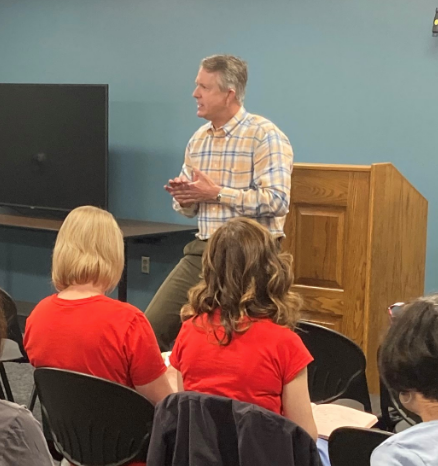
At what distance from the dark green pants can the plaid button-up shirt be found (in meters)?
0.10

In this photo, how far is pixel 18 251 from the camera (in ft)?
18.7

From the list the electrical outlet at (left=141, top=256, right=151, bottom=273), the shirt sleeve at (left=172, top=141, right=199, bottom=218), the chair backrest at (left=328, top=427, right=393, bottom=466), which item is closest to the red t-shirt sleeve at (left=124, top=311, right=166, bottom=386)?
the chair backrest at (left=328, top=427, right=393, bottom=466)

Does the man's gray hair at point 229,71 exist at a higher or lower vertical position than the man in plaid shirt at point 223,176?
higher

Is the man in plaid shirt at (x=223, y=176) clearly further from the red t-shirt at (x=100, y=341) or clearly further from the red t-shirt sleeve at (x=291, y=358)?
the red t-shirt sleeve at (x=291, y=358)

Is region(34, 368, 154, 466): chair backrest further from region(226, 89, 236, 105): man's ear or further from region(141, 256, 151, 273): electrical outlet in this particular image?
region(141, 256, 151, 273): electrical outlet

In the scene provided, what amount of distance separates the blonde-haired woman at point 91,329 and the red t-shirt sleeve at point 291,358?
400mm

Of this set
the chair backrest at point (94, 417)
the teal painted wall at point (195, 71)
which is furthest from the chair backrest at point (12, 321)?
the teal painted wall at point (195, 71)

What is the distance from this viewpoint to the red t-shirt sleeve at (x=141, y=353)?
197cm

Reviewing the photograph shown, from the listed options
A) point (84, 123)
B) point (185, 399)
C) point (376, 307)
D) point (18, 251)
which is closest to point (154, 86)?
point (84, 123)

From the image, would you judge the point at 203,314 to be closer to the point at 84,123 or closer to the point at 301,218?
the point at 301,218

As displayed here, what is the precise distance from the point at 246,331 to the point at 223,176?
1391mm

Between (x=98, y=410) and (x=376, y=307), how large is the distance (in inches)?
67.9

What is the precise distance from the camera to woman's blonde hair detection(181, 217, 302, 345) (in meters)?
1.83

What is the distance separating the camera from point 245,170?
3062 mm
